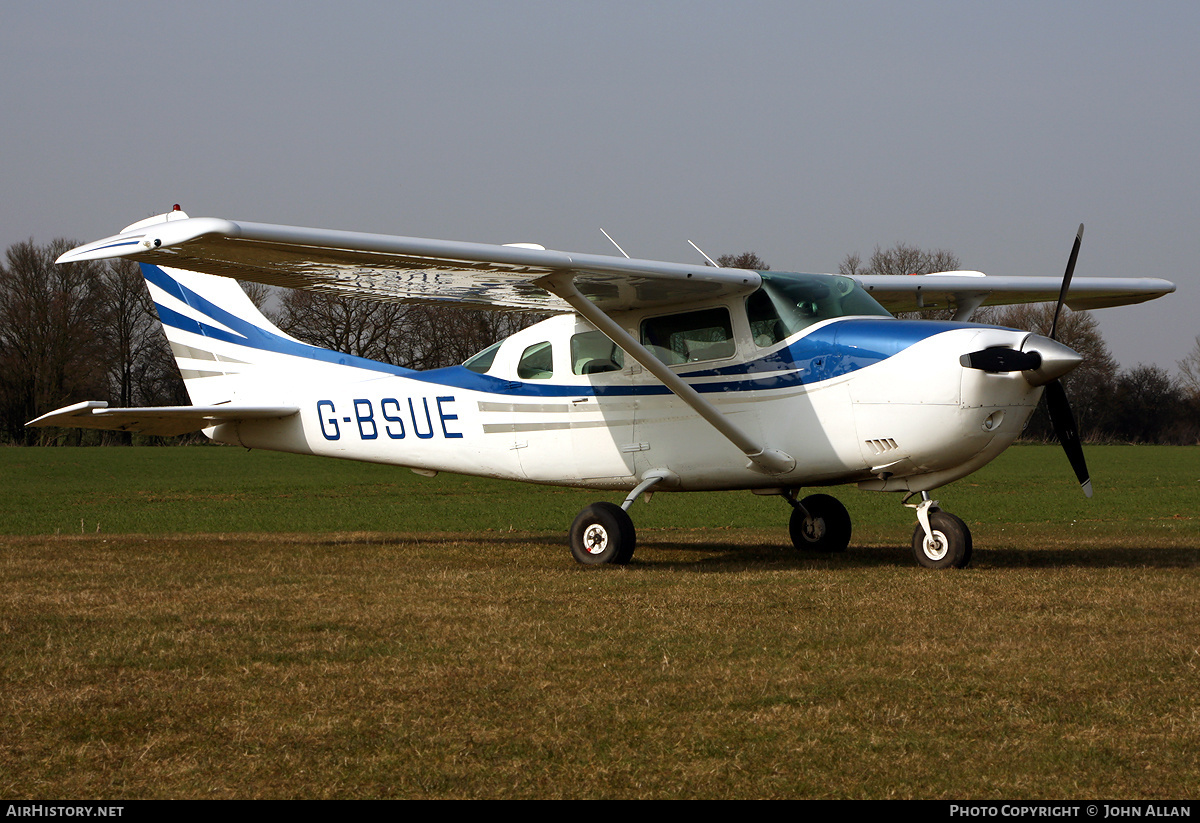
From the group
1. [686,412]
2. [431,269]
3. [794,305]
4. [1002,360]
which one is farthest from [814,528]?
[431,269]

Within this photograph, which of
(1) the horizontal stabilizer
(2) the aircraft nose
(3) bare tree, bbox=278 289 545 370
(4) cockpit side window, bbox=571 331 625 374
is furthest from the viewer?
(3) bare tree, bbox=278 289 545 370

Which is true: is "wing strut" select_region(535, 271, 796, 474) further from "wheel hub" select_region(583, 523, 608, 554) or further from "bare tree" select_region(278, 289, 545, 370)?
"bare tree" select_region(278, 289, 545, 370)

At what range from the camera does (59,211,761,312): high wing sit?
297 inches

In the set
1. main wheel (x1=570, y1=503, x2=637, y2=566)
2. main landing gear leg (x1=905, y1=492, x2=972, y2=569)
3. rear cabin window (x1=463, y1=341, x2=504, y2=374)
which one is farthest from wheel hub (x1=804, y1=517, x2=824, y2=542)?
rear cabin window (x1=463, y1=341, x2=504, y2=374)

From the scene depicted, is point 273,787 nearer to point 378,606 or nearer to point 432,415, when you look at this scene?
point 378,606

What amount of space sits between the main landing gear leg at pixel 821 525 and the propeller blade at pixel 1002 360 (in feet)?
9.91

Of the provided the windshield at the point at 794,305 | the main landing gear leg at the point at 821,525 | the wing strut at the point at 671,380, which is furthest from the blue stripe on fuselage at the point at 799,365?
the main landing gear leg at the point at 821,525

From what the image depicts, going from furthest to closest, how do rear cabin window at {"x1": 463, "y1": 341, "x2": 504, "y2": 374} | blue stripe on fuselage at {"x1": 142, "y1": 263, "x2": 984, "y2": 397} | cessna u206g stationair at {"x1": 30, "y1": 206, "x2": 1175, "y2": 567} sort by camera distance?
rear cabin window at {"x1": 463, "y1": 341, "x2": 504, "y2": 374} → blue stripe on fuselage at {"x1": 142, "y1": 263, "x2": 984, "y2": 397} → cessna u206g stationair at {"x1": 30, "y1": 206, "x2": 1175, "y2": 567}

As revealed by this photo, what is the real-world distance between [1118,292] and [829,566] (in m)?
5.19

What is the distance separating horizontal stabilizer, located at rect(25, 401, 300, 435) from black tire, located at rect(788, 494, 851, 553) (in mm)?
5675

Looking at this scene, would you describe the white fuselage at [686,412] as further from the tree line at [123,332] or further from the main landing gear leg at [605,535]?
the tree line at [123,332]

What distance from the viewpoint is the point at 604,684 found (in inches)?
194

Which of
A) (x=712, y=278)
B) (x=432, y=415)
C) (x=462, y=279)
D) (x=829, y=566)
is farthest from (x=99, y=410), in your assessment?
(x=829, y=566)

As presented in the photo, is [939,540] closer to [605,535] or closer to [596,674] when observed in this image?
[605,535]
